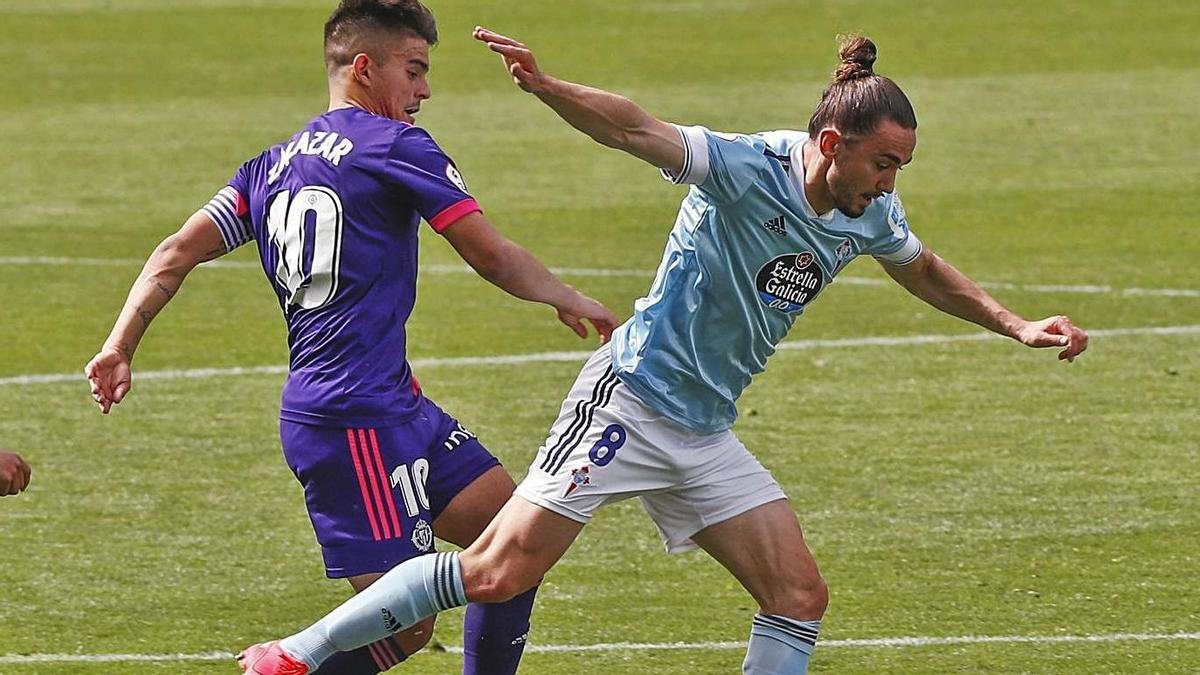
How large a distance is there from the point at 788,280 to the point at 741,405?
15.0ft

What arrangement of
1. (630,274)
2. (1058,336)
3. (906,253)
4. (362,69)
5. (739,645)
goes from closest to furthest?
(362,69) < (1058,336) < (906,253) < (739,645) < (630,274)

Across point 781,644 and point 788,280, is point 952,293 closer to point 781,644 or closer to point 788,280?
point 788,280

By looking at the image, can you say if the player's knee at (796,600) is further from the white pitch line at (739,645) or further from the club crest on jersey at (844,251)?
the white pitch line at (739,645)

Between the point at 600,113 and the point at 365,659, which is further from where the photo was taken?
the point at 365,659

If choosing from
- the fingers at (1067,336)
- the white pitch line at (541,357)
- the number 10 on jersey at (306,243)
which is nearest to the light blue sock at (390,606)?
the number 10 on jersey at (306,243)

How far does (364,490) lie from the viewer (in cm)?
565

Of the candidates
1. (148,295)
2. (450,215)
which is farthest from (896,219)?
(148,295)

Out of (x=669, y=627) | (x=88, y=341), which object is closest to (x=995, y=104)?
(x=88, y=341)

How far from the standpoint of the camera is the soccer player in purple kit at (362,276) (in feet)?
18.3

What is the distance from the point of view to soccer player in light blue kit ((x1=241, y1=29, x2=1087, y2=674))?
568cm

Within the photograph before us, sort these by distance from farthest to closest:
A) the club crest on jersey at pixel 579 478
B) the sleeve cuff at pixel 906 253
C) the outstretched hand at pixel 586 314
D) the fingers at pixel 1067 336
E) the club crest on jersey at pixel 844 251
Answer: the sleeve cuff at pixel 906 253 → the fingers at pixel 1067 336 → the club crest on jersey at pixel 844 251 → the club crest on jersey at pixel 579 478 → the outstretched hand at pixel 586 314

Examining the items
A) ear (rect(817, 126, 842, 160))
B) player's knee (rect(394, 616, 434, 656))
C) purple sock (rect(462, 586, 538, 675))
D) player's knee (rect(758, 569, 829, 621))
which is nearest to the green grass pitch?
purple sock (rect(462, 586, 538, 675))

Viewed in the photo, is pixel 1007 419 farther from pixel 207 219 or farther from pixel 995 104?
pixel 995 104

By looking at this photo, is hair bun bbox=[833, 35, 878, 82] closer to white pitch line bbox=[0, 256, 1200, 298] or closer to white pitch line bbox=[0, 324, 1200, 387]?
white pitch line bbox=[0, 324, 1200, 387]
